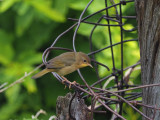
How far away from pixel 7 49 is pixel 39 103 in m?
0.71

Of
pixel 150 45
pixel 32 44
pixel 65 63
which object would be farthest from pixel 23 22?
pixel 150 45

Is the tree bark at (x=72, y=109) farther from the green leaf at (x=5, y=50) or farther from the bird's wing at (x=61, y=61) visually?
the green leaf at (x=5, y=50)

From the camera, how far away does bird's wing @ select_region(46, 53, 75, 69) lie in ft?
6.72

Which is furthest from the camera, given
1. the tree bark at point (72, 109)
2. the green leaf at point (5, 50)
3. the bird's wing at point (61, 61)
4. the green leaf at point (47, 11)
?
the green leaf at point (5, 50)

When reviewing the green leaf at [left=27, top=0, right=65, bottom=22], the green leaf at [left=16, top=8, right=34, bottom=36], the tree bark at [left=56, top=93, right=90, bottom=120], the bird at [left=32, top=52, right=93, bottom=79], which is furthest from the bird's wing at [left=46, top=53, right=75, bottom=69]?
the green leaf at [left=16, top=8, right=34, bottom=36]

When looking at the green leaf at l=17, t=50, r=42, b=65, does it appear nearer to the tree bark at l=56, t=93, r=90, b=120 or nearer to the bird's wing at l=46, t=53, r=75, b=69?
the bird's wing at l=46, t=53, r=75, b=69

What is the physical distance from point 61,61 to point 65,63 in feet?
0.13

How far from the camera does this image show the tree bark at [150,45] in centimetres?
147

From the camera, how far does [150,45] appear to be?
152 centimetres

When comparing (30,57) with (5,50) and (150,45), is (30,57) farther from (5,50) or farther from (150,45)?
(150,45)

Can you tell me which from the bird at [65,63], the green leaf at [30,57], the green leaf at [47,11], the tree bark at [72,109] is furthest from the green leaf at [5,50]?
the tree bark at [72,109]

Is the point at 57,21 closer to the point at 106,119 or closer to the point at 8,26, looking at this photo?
the point at 8,26

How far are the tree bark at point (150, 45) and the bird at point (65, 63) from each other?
0.60m

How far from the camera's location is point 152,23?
1485mm
